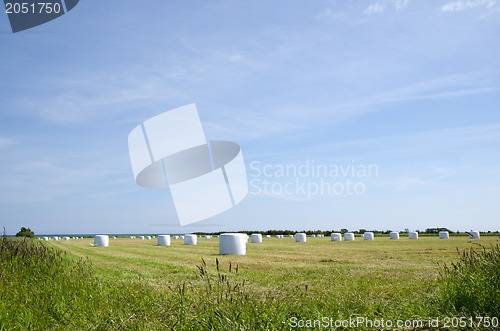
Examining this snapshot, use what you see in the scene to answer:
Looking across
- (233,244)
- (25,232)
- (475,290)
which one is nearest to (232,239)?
(233,244)

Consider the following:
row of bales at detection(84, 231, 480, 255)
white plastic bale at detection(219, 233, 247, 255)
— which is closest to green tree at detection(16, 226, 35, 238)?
row of bales at detection(84, 231, 480, 255)

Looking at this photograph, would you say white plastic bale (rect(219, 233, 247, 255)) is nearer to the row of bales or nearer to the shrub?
the row of bales

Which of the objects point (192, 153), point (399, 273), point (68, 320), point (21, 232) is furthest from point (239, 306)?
point (21, 232)

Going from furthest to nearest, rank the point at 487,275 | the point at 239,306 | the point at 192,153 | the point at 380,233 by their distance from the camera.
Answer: the point at 380,233
the point at 192,153
the point at 487,275
the point at 239,306

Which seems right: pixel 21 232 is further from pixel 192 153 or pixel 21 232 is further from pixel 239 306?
pixel 239 306

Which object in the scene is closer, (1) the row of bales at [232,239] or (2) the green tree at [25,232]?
(1) the row of bales at [232,239]

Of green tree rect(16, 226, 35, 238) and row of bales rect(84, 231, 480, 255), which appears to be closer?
row of bales rect(84, 231, 480, 255)

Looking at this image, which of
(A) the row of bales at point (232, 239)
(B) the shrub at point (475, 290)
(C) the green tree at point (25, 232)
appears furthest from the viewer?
(C) the green tree at point (25, 232)

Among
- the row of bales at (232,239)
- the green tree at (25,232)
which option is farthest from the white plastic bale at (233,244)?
the green tree at (25,232)

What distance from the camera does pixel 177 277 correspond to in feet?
42.9

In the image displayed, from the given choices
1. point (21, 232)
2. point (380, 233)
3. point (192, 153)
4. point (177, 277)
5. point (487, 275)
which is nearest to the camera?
point (487, 275)

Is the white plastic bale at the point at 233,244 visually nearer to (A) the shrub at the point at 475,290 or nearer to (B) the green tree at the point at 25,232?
(A) the shrub at the point at 475,290

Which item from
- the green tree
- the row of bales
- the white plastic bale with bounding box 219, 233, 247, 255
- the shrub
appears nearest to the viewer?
the shrub

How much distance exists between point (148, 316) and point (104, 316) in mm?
989
